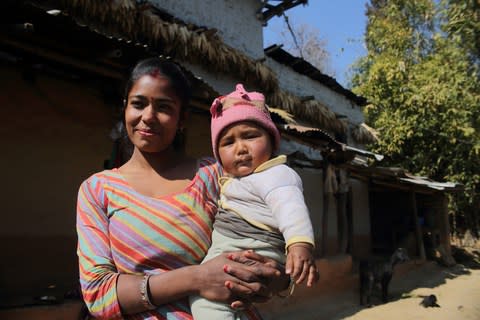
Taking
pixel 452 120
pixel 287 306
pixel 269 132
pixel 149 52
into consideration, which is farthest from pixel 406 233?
pixel 269 132

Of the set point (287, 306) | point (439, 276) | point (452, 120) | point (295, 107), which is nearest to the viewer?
point (287, 306)

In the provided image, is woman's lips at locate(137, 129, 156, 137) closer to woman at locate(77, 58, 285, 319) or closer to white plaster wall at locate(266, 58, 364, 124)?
woman at locate(77, 58, 285, 319)

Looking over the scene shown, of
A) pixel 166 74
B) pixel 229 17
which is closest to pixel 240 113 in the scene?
pixel 166 74

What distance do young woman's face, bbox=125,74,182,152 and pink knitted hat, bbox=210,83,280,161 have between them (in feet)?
0.76

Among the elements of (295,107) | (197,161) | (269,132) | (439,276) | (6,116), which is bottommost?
(439,276)

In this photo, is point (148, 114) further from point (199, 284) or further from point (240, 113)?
point (199, 284)

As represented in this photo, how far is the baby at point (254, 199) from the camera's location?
133cm

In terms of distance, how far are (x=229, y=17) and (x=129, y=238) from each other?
28.8 ft

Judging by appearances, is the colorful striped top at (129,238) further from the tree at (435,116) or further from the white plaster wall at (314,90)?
the tree at (435,116)

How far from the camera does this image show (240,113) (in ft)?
5.49

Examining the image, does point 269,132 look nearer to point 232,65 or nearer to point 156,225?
point 156,225

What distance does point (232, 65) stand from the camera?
8.32 meters

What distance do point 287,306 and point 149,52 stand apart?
4575 millimetres

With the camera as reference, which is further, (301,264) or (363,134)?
(363,134)
